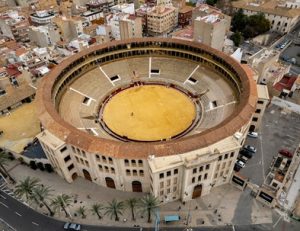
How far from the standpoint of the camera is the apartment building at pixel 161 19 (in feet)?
394

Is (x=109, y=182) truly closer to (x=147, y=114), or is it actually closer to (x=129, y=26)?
(x=147, y=114)

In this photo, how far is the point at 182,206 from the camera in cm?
5419

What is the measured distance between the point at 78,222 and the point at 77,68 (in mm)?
42497

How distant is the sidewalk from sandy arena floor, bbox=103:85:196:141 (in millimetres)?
15214

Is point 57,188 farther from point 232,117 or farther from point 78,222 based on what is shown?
point 232,117

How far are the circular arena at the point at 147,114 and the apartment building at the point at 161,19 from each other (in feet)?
133

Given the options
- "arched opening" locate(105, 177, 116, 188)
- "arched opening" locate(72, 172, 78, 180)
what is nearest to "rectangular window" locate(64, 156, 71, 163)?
"arched opening" locate(72, 172, 78, 180)

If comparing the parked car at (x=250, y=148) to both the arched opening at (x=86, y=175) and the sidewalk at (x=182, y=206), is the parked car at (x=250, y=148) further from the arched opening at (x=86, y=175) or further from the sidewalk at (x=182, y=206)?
the arched opening at (x=86, y=175)

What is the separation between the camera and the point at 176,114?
72.6 meters

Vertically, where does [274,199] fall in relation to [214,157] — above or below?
below

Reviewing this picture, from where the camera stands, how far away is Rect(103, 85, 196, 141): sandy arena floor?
67062 millimetres

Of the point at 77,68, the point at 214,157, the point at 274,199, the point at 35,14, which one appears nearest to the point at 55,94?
the point at 77,68

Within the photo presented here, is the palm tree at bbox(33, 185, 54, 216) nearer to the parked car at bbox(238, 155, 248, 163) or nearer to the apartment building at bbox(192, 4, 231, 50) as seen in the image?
the parked car at bbox(238, 155, 248, 163)

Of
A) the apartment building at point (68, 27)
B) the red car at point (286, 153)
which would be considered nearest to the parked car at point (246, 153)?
the red car at point (286, 153)
